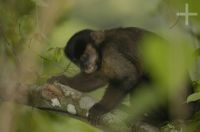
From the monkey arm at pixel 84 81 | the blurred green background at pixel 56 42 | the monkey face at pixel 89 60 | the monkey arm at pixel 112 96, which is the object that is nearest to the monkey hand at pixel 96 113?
the monkey arm at pixel 112 96

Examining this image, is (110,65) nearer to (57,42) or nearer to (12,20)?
(57,42)

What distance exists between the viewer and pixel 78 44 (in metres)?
2.05

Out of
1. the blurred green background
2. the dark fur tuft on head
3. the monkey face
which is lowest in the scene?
the monkey face

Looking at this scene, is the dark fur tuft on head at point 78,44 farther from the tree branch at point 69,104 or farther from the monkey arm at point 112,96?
the tree branch at point 69,104

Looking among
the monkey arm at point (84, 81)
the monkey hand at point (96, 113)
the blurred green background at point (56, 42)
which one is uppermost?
the blurred green background at point (56, 42)

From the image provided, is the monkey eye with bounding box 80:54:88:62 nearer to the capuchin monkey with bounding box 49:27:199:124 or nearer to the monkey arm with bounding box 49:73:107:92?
the capuchin monkey with bounding box 49:27:199:124

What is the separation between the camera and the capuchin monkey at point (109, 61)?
6.47 ft

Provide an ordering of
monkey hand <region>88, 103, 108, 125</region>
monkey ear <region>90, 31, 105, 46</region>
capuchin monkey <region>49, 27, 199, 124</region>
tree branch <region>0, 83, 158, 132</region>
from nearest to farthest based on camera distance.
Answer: tree branch <region>0, 83, 158, 132</region>, monkey hand <region>88, 103, 108, 125</region>, capuchin monkey <region>49, 27, 199, 124</region>, monkey ear <region>90, 31, 105, 46</region>

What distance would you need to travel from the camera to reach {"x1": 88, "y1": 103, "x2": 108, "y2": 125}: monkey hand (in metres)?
1.44

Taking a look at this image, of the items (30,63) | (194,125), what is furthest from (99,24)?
(30,63)

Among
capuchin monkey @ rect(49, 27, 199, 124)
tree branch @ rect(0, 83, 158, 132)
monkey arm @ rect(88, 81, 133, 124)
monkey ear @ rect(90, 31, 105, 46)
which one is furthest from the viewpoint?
monkey ear @ rect(90, 31, 105, 46)

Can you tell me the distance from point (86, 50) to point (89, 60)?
54 millimetres

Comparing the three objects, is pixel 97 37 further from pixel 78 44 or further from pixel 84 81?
pixel 84 81

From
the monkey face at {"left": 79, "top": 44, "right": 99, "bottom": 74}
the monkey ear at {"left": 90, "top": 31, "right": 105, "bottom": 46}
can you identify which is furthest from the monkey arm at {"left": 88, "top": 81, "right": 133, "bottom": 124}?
the monkey ear at {"left": 90, "top": 31, "right": 105, "bottom": 46}
